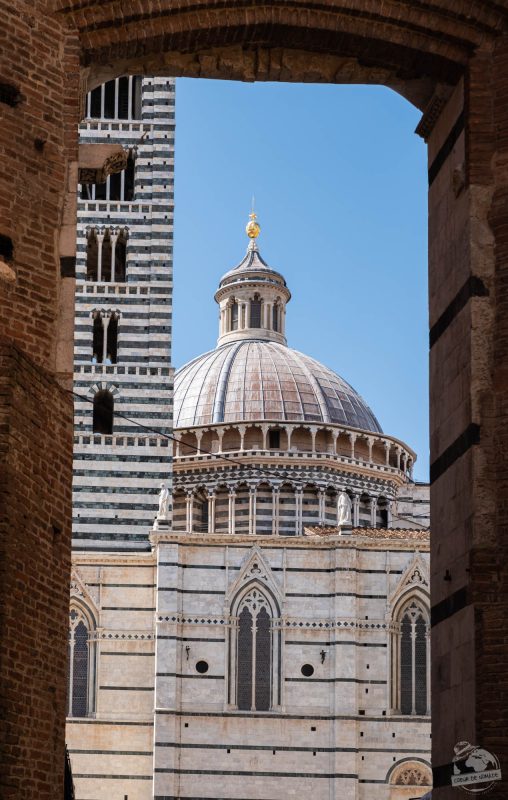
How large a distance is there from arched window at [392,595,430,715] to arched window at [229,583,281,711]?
8.04ft

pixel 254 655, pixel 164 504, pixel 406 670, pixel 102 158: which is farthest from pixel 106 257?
pixel 102 158


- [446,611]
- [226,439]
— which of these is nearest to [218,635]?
[226,439]

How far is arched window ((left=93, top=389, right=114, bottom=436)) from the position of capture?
33906mm

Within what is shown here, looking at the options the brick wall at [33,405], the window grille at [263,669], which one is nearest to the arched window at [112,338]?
the window grille at [263,669]

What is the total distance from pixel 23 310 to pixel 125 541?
80.2ft

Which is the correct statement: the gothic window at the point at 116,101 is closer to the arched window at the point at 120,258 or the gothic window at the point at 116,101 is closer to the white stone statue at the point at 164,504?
the arched window at the point at 120,258

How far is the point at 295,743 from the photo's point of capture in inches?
1266

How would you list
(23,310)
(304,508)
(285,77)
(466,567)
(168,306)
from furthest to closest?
(304,508)
(168,306)
(285,77)
(466,567)
(23,310)

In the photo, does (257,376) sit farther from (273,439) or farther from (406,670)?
(406,670)

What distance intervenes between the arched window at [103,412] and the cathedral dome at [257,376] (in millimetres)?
11619

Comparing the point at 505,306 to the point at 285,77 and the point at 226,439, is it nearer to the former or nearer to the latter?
the point at 285,77

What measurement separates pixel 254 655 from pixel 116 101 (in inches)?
501

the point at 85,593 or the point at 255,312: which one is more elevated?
the point at 255,312
